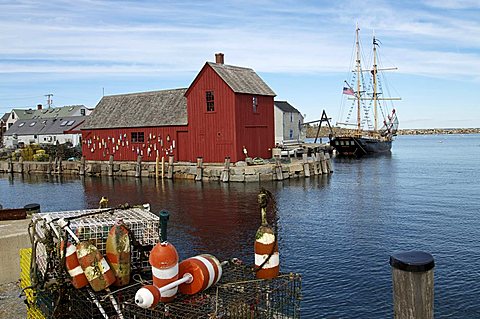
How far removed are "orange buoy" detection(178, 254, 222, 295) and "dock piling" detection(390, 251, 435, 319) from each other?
10.3ft

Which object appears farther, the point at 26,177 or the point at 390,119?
the point at 390,119

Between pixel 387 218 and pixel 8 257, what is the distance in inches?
693

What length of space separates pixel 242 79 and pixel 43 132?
47390 millimetres

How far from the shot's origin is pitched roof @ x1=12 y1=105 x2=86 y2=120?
8550 cm

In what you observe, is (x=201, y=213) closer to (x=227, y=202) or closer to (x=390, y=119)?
(x=227, y=202)

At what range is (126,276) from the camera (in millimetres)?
7184

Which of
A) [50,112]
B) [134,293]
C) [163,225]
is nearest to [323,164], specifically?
[163,225]

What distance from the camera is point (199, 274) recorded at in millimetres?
6723

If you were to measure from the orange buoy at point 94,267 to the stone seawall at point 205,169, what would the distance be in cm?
2916

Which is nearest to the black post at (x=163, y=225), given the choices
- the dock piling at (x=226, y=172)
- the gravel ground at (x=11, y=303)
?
the gravel ground at (x=11, y=303)

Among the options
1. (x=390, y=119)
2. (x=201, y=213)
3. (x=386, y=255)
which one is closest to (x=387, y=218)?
(x=386, y=255)

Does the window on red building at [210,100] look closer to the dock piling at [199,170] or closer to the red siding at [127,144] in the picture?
the red siding at [127,144]

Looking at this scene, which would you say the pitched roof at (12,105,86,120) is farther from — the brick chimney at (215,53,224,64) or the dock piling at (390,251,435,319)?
the dock piling at (390,251,435,319)

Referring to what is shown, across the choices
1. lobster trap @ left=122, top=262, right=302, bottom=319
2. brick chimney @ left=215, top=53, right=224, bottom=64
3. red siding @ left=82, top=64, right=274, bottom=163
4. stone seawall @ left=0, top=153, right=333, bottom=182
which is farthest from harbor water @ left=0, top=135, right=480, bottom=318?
brick chimney @ left=215, top=53, right=224, bottom=64
